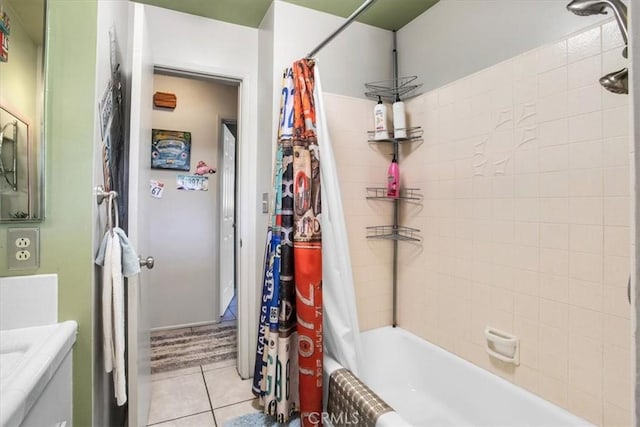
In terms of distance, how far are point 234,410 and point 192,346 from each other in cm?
95

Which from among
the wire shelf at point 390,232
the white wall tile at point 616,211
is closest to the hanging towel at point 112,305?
the wire shelf at point 390,232

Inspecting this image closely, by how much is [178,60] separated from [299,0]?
2.81ft

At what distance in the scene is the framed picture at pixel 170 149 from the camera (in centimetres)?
282

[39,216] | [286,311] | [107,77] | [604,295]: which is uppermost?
[107,77]

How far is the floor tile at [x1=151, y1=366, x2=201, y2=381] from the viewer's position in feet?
7.04

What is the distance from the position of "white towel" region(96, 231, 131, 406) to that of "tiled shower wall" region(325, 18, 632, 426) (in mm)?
1286

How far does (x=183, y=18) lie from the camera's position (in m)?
2.06

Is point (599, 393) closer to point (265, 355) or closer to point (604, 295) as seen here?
point (604, 295)

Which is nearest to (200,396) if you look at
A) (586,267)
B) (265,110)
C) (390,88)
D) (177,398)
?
(177,398)

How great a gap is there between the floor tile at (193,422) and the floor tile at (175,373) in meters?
0.49

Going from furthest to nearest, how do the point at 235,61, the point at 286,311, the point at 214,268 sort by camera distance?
the point at 214,268 < the point at 235,61 < the point at 286,311

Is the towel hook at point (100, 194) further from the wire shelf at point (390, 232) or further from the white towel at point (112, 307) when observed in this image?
the wire shelf at point (390, 232)

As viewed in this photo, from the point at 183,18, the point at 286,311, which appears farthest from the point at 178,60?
the point at 286,311

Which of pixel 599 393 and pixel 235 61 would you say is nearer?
pixel 599 393
